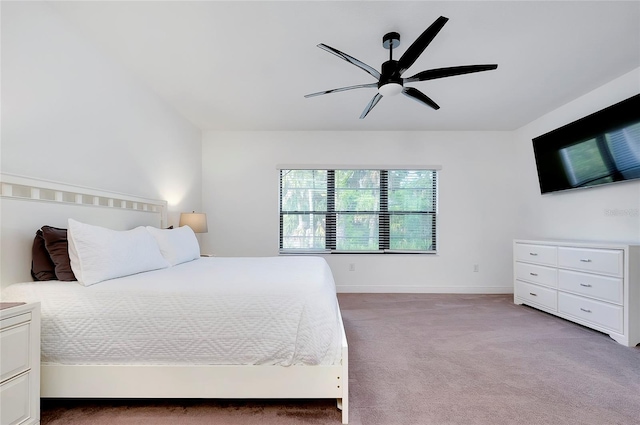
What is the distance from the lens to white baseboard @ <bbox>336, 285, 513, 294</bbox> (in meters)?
4.16

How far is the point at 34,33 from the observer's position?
177 cm

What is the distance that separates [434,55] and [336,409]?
2617 mm

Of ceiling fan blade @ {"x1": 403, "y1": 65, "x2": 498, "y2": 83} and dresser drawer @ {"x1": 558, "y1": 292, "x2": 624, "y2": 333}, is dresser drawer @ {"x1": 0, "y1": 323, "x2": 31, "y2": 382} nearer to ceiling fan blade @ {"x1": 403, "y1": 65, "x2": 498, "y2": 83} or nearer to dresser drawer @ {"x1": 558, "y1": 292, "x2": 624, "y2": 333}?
ceiling fan blade @ {"x1": 403, "y1": 65, "x2": 498, "y2": 83}

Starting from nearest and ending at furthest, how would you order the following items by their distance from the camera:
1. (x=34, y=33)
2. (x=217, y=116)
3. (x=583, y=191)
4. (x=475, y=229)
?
(x=34, y=33)
(x=583, y=191)
(x=217, y=116)
(x=475, y=229)

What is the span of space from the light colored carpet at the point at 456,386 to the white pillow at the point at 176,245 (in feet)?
3.51

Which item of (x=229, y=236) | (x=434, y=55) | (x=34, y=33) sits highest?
(x=434, y=55)

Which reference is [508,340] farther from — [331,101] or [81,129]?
[81,129]

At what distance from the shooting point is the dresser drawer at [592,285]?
243 centimetres

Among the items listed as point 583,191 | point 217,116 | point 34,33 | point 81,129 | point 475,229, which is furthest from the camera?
point 475,229

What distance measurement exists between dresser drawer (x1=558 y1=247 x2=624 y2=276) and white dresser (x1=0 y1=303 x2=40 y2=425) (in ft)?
13.2

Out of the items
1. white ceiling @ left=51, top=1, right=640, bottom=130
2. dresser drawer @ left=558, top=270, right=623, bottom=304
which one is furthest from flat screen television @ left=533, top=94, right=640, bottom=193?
dresser drawer @ left=558, top=270, right=623, bottom=304

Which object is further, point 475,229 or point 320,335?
point 475,229

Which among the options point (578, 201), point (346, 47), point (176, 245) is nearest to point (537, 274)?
point (578, 201)

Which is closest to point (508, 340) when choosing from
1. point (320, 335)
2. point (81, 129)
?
point (320, 335)
